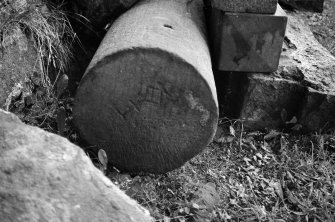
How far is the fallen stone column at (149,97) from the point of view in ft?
8.32

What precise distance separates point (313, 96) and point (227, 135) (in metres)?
0.63

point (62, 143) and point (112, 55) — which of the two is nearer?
point (62, 143)

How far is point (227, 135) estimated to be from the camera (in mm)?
3408

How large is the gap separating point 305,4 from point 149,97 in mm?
2806

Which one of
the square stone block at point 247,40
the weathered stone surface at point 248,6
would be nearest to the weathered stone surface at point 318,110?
the square stone block at point 247,40

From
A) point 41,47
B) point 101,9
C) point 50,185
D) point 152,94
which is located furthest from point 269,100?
point 50,185

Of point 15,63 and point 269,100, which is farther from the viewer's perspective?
point 269,100

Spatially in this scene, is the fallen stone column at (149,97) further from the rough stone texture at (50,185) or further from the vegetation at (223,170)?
the rough stone texture at (50,185)

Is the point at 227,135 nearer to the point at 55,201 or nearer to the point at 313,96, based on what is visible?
the point at 313,96

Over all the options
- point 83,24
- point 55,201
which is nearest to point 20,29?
point 83,24

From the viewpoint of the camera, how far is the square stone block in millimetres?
3043

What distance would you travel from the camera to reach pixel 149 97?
2.63 meters

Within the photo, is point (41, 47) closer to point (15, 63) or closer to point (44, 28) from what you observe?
point (44, 28)

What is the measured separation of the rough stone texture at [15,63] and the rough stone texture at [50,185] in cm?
120
